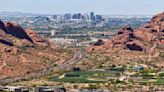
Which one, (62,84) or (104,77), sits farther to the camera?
(104,77)

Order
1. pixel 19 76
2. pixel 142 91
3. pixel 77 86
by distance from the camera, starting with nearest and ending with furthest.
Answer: pixel 142 91 → pixel 77 86 → pixel 19 76

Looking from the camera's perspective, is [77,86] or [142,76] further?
[142,76]

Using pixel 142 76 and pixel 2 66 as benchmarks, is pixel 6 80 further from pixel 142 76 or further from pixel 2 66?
pixel 142 76

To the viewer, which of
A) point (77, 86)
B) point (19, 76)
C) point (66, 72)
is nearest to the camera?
point (77, 86)

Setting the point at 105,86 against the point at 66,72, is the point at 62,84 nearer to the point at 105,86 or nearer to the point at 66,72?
the point at 105,86

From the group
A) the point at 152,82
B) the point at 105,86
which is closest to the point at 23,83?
the point at 105,86

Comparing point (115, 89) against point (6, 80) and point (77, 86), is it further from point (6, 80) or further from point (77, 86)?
point (6, 80)

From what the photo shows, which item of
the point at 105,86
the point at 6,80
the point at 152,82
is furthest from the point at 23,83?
the point at 152,82
